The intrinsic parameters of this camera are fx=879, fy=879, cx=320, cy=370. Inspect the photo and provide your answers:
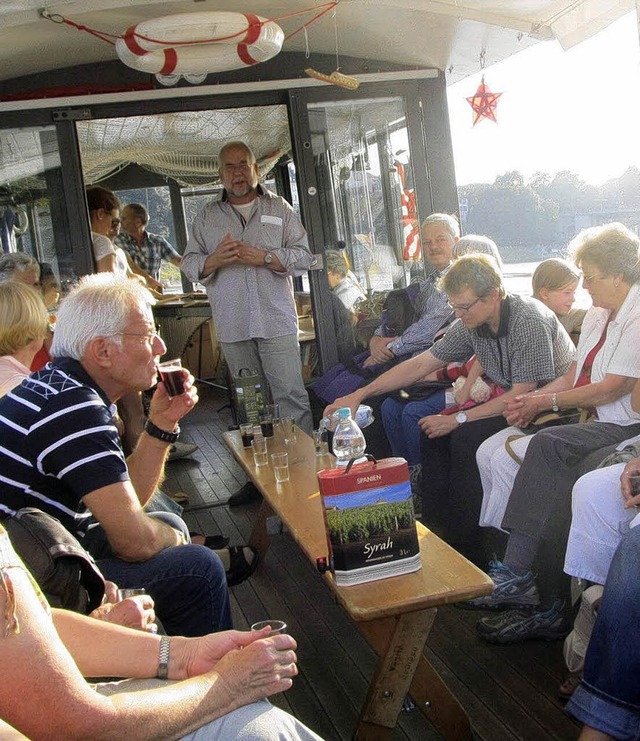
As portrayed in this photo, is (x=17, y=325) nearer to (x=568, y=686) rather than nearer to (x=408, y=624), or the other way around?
(x=408, y=624)

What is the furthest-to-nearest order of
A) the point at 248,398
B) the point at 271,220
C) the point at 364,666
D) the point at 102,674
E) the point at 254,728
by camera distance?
the point at 271,220 < the point at 248,398 < the point at 364,666 < the point at 102,674 < the point at 254,728

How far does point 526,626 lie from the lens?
291cm

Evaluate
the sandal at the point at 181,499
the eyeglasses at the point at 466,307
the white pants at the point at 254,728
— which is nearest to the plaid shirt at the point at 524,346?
the eyeglasses at the point at 466,307

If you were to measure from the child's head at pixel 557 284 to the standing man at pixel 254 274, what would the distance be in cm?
164

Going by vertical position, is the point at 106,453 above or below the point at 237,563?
above

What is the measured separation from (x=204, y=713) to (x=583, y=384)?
2307 millimetres

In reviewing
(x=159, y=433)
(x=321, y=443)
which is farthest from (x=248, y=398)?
(x=159, y=433)

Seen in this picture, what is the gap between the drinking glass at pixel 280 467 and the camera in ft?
10.5

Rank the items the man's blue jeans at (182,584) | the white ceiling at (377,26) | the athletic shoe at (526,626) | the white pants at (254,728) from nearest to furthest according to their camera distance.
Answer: the white pants at (254,728)
the man's blue jeans at (182,584)
the athletic shoe at (526,626)
the white ceiling at (377,26)

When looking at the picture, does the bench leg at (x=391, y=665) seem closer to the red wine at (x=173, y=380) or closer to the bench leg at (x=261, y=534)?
the red wine at (x=173, y=380)

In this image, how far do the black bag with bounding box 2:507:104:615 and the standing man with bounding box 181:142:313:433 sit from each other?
3365 mm

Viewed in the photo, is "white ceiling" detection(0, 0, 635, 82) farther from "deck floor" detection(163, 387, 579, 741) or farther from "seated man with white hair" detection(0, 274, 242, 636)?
"deck floor" detection(163, 387, 579, 741)

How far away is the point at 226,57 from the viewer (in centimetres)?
452

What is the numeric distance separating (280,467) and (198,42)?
2336 millimetres
